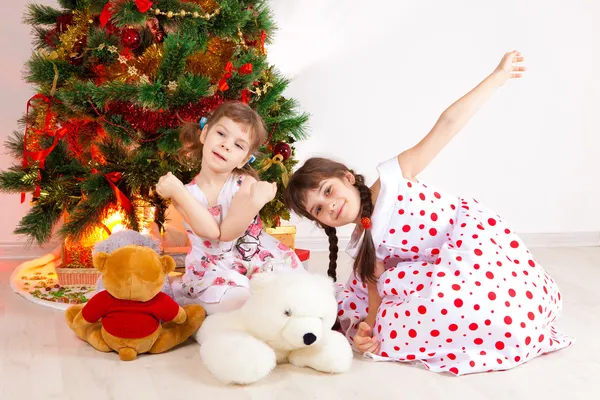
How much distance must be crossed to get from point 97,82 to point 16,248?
2.91 feet

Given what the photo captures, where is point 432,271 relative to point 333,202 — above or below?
below

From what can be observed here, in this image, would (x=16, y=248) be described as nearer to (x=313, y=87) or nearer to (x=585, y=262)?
(x=313, y=87)

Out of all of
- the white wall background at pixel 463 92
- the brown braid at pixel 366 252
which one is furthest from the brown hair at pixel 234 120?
the white wall background at pixel 463 92

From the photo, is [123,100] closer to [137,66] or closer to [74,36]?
[137,66]

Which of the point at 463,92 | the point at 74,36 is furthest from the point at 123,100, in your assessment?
the point at 463,92

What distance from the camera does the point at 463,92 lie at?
3.19m

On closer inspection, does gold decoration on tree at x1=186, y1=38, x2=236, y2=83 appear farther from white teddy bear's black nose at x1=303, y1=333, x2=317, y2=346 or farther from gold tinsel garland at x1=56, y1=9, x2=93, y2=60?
white teddy bear's black nose at x1=303, y1=333, x2=317, y2=346

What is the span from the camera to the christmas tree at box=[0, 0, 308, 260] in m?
2.24

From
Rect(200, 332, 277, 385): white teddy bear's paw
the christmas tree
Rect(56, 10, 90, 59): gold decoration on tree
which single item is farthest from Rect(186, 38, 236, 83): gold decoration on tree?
Rect(200, 332, 277, 385): white teddy bear's paw

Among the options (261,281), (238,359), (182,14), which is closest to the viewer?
(238,359)

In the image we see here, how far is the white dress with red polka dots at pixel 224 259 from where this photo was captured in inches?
81.5

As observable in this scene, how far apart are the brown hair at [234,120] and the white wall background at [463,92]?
87 cm

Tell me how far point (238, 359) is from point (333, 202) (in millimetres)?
490

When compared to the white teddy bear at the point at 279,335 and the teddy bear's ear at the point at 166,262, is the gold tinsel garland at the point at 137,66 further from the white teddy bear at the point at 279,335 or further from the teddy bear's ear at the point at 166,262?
the white teddy bear at the point at 279,335
